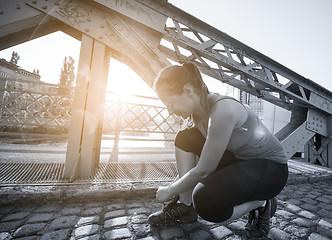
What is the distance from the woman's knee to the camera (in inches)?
69.3

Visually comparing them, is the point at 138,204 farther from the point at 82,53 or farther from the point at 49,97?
the point at 49,97

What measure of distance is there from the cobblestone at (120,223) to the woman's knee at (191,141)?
2.72 feet

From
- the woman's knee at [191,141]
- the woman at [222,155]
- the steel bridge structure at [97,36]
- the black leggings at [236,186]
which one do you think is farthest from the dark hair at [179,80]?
the steel bridge structure at [97,36]

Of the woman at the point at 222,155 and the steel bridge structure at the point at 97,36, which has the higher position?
the steel bridge structure at the point at 97,36

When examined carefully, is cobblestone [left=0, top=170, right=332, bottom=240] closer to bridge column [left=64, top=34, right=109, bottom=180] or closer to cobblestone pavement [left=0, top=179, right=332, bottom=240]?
cobblestone pavement [left=0, top=179, right=332, bottom=240]

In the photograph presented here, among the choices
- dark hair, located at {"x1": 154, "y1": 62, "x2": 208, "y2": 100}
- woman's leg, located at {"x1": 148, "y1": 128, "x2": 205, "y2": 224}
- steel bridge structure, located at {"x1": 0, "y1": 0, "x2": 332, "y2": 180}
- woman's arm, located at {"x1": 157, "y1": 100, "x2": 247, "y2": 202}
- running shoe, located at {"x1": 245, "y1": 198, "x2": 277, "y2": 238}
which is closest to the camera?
woman's arm, located at {"x1": 157, "y1": 100, "x2": 247, "y2": 202}

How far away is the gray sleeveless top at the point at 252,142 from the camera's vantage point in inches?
54.5

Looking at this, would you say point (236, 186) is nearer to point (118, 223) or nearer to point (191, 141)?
point (191, 141)

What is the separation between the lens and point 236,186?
1.37 m

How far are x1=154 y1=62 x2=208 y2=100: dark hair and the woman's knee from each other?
19.7 inches

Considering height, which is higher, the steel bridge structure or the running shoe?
the steel bridge structure

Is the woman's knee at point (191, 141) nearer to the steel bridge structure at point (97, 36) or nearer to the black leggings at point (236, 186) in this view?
the black leggings at point (236, 186)

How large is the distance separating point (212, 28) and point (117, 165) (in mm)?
3467

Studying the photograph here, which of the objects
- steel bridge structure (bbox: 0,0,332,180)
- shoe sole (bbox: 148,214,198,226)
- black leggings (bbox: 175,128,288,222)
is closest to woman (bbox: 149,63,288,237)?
black leggings (bbox: 175,128,288,222)
